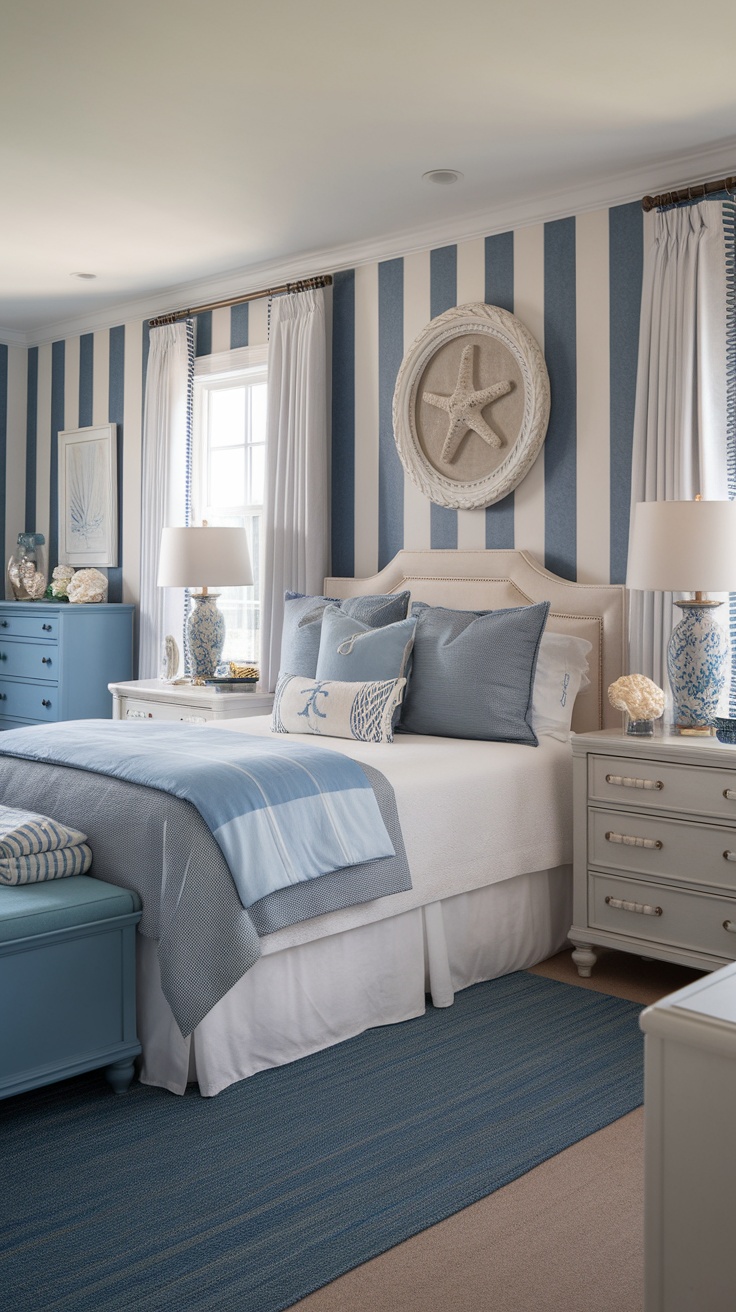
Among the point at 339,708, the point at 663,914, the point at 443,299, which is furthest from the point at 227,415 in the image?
the point at 663,914

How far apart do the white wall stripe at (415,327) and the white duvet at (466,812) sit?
1.19m

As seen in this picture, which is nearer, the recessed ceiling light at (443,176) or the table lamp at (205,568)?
the recessed ceiling light at (443,176)

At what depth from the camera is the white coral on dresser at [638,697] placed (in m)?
3.27

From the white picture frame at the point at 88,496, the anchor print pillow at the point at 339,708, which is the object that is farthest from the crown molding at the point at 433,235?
the anchor print pillow at the point at 339,708

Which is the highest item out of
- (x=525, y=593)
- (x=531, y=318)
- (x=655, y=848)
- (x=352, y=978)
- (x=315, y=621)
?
(x=531, y=318)

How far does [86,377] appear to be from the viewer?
6.09 m

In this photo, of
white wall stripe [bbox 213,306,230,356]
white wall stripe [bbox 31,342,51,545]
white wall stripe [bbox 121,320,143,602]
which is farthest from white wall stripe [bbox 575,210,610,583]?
white wall stripe [bbox 31,342,51,545]

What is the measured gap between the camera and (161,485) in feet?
18.1

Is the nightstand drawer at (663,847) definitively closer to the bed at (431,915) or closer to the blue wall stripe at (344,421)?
the bed at (431,915)

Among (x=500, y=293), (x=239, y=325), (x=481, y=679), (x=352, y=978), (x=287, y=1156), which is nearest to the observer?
(x=287, y=1156)

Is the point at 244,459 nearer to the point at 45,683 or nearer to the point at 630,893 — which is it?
the point at 45,683

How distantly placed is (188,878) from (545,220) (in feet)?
9.24

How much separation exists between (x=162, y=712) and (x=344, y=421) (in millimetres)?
1471

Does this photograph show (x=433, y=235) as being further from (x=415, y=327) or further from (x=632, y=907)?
(x=632, y=907)
